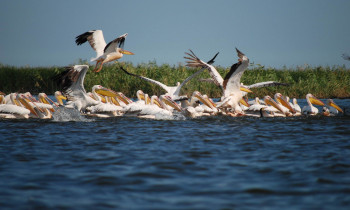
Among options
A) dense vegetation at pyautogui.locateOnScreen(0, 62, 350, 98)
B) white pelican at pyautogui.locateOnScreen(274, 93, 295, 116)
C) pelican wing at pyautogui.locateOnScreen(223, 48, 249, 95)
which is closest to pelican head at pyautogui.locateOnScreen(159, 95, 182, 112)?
pelican wing at pyautogui.locateOnScreen(223, 48, 249, 95)

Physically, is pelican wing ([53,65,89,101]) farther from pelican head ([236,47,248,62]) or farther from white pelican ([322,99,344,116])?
white pelican ([322,99,344,116])

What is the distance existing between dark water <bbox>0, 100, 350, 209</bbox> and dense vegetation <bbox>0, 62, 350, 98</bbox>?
947 cm

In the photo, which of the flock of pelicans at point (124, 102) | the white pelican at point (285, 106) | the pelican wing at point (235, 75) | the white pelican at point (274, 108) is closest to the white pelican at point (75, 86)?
the flock of pelicans at point (124, 102)

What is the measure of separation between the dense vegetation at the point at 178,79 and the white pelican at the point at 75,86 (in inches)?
317

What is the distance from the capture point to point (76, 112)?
32.7 ft

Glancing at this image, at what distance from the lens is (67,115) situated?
1017 cm

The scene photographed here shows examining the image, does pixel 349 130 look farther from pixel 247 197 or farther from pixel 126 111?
pixel 247 197

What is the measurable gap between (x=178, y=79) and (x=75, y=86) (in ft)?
31.3

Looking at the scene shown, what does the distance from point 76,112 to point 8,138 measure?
2.64 metres

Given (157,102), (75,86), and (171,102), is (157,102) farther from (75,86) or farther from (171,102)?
(75,86)

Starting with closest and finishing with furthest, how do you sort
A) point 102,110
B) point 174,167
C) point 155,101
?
point 174,167
point 102,110
point 155,101

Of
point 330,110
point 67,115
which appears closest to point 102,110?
point 67,115

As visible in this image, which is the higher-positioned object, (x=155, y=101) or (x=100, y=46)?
(x=100, y=46)

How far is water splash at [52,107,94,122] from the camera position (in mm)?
9984
